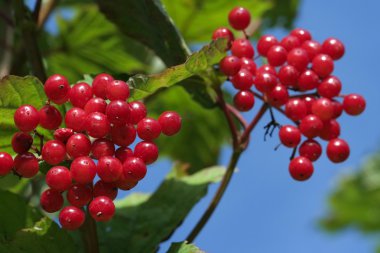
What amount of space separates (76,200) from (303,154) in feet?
1.85

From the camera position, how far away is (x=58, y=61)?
267 cm

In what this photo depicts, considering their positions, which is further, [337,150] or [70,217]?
[337,150]

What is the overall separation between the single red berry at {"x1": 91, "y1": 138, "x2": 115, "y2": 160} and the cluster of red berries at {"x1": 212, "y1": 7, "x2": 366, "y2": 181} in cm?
42

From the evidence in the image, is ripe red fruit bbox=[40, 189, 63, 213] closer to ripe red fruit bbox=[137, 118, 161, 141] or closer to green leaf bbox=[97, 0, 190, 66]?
ripe red fruit bbox=[137, 118, 161, 141]

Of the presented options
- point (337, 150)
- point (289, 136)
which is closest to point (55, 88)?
point (289, 136)

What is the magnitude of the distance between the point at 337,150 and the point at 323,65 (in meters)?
0.20

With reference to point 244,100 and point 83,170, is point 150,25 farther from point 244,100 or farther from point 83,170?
point 83,170

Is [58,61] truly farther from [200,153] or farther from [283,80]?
[283,80]

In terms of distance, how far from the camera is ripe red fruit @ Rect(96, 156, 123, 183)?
127 centimetres

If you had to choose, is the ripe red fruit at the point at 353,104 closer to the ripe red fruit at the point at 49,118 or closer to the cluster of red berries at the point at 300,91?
the cluster of red berries at the point at 300,91

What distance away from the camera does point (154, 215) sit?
192cm

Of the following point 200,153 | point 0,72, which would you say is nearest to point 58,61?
point 0,72

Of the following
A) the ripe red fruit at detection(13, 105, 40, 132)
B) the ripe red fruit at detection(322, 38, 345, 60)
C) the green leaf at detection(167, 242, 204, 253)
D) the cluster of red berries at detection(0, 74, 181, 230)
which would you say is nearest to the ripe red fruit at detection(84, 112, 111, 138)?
the cluster of red berries at detection(0, 74, 181, 230)

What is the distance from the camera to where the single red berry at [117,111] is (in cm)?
128
